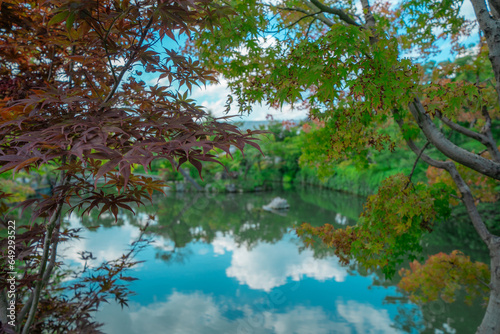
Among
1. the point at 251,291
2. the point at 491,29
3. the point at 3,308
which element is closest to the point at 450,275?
the point at 491,29

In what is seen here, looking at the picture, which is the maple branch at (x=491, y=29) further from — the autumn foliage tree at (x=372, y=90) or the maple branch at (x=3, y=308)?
the maple branch at (x=3, y=308)

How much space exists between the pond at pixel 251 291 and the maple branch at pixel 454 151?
1.41 meters

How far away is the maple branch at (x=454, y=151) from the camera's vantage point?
180 cm

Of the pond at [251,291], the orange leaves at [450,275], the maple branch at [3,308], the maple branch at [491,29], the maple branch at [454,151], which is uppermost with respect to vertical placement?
the maple branch at [491,29]

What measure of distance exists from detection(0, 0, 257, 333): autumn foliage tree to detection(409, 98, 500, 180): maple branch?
153 cm

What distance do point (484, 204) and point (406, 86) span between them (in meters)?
7.34

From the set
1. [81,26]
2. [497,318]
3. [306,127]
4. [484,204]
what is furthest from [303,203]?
[81,26]

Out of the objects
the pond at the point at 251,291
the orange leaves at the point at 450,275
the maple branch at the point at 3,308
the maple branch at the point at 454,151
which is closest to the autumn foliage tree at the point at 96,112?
the maple branch at the point at 3,308

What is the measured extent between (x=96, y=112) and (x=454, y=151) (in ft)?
6.92

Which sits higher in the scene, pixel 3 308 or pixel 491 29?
pixel 491 29

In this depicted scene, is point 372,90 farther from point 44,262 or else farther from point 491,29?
point 44,262

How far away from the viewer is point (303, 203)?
36.4 feet

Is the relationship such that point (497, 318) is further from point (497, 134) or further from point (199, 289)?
point (497, 134)

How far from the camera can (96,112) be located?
943 mm
